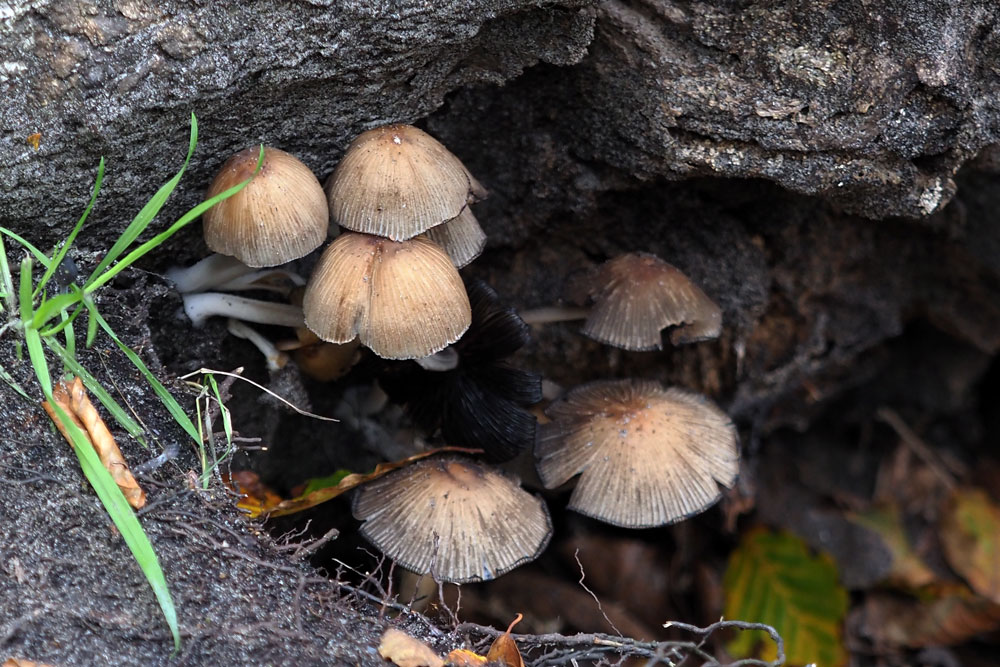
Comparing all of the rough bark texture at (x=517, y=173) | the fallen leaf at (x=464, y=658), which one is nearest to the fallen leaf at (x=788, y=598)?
the rough bark texture at (x=517, y=173)

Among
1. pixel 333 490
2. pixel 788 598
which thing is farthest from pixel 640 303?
pixel 788 598

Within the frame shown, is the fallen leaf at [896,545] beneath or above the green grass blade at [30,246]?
beneath

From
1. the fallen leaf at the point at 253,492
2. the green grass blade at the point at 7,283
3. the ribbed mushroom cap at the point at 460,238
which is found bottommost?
the fallen leaf at the point at 253,492

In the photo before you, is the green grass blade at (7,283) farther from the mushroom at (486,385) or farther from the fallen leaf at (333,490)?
the mushroom at (486,385)

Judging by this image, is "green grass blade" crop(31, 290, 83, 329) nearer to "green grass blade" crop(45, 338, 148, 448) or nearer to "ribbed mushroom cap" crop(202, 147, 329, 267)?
"green grass blade" crop(45, 338, 148, 448)

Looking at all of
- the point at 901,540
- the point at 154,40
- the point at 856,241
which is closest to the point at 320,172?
the point at 154,40
